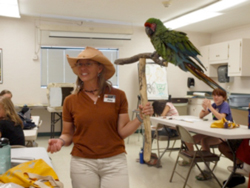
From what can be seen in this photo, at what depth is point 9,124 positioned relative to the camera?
2826 millimetres

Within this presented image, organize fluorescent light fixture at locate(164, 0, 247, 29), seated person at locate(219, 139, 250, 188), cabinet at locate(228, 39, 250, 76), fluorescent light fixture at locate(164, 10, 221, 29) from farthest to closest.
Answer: cabinet at locate(228, 39, 250, 76), fluorescent light fixture at locate(164, 10, 221, 29), fluorescent light fixture at locate(164, 0, 247, 29), seated person at locate(219, 139, 250, 188)

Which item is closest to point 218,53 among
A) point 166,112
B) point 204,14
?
point 204,14

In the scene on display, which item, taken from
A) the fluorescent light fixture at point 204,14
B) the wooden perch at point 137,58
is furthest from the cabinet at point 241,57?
the wooden perch at point 137,58

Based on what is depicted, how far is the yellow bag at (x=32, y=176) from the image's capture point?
143 centimetres

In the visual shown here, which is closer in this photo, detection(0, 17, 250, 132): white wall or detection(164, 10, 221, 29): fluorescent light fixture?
detection(164, 10, 221, 29): fluorescent light fixture

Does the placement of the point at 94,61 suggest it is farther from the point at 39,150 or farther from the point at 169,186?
the point at 169,186

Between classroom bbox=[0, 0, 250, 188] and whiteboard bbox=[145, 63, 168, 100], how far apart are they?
224mm

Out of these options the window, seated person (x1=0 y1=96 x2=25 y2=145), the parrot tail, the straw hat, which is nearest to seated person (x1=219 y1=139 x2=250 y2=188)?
the parrot tail

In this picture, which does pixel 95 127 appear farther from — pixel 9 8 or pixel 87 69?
pixel 9 8

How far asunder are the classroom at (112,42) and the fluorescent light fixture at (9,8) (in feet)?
0.53

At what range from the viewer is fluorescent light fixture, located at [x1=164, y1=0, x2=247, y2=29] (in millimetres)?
4984

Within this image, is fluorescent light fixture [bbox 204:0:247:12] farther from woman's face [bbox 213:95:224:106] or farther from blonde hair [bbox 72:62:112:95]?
Result: blonde hair [bbox 72:62:112:95]

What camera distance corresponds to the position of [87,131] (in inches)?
67.0

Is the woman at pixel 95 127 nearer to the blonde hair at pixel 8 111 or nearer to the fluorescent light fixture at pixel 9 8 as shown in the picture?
the blonde hair at pixel 8 111
